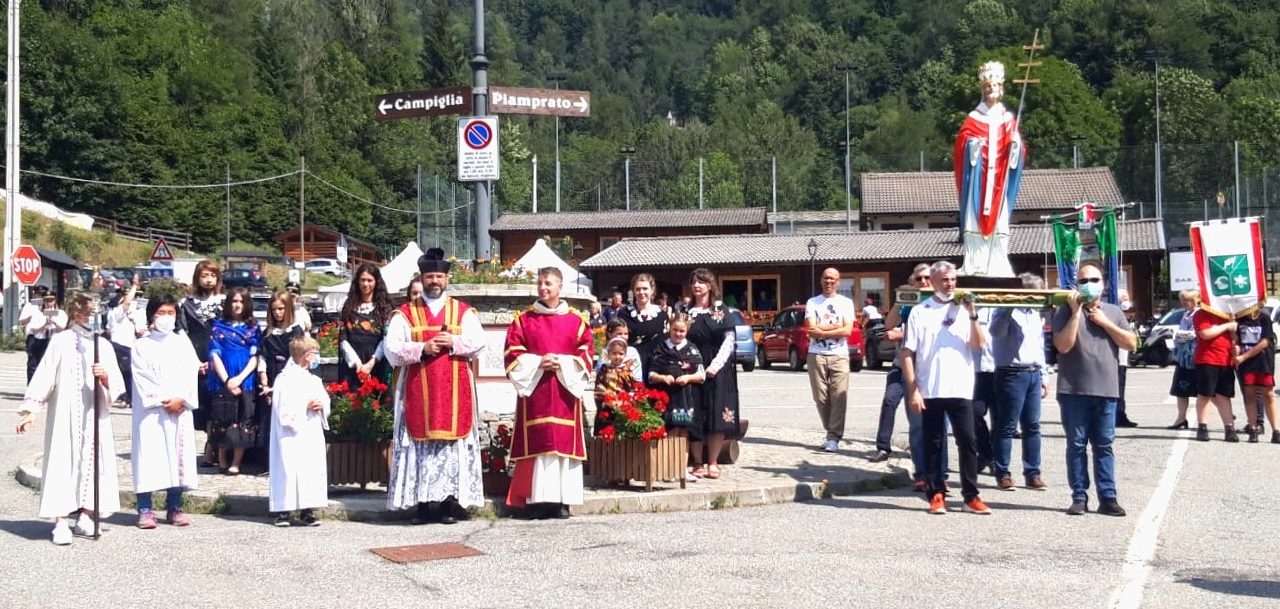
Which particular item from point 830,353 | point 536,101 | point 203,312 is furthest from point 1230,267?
point 203,312

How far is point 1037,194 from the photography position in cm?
5825

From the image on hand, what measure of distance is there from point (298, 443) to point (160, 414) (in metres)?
0.99

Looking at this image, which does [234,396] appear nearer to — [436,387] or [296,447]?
[296,447]

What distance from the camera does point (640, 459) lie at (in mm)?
10750

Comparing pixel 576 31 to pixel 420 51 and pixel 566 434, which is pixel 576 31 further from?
pixel 566 434

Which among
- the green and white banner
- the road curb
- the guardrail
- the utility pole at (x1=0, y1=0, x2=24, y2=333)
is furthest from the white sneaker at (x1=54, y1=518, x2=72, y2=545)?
the guardrail

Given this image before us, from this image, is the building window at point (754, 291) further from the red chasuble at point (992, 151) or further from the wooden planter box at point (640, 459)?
the wooden planter box at point (640, 459)

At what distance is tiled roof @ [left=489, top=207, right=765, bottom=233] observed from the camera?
201ft

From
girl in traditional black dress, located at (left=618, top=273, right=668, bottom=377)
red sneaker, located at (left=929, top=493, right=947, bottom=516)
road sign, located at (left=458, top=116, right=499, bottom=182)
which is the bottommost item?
red sneaker, located at (left=929, top=493, right=947, bottom=516)

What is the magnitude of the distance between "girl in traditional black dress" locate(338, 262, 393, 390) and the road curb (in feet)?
4.42

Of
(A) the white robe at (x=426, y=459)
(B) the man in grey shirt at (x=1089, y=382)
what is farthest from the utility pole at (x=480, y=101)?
(B) the man in grey shirt at (x=1089, y=382)

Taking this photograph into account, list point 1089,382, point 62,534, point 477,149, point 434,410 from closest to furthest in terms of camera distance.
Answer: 1. point 62,534
2. point 434,410
3. point 1089,382
4. point 477,149

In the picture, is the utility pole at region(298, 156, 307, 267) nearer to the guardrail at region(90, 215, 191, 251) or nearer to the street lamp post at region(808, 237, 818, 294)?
the guardrail at region(90, 215, 191, 251)

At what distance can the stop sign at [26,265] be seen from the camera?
104 ft
